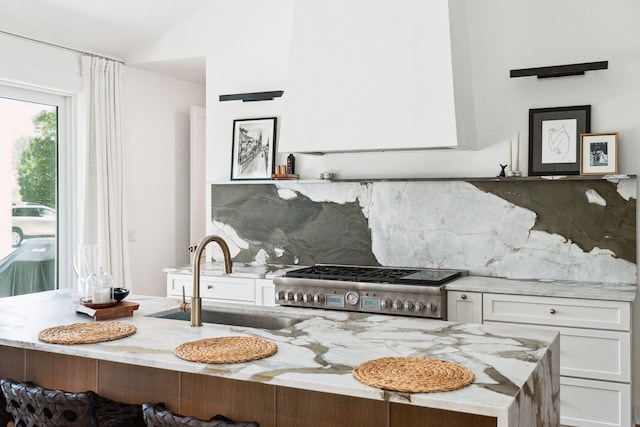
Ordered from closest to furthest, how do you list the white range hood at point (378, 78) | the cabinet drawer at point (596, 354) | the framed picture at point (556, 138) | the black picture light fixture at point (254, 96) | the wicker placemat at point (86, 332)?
the wicker placemat at point (86, 332), the cabinet drawer at point (596, 354), the white range hood at point (378, 78), the framed picture at point (556, 138), the black picture light fixture at point (254, 96)

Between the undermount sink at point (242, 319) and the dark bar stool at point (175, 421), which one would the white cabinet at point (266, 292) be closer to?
the undermount sink at point (242, 319)

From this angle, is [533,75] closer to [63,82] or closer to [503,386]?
[503,386]

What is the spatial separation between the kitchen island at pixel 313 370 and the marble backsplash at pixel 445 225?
5.96ft

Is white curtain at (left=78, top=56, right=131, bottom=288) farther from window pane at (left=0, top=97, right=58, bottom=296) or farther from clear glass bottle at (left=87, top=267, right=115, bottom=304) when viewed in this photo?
clear glass bottle at (left=87, top=267, right=115, bottom=304)

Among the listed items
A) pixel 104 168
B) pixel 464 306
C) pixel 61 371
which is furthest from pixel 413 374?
pixel 104 168

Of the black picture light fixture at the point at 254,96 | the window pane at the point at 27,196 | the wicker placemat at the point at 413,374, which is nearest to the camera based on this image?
the wicker placemat at the point at 413,374

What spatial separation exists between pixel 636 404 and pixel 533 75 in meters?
2.15

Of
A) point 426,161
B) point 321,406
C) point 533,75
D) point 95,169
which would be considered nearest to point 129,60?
point 95,169

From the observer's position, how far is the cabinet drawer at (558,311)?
11.6ft

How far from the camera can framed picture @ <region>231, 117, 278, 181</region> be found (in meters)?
5.07

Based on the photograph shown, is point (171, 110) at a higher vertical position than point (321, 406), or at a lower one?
higher

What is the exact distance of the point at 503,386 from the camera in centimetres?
174

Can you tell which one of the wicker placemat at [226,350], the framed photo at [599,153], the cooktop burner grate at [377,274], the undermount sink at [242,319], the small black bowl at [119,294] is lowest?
the undermount sink at [242,319]

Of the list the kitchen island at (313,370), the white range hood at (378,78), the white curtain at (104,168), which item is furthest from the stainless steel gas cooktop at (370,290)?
the white curtain at (104,168)
